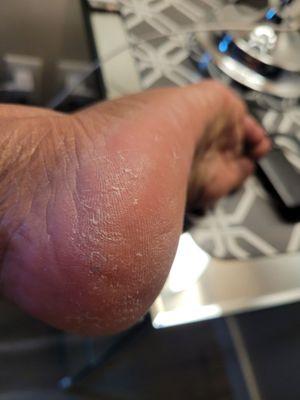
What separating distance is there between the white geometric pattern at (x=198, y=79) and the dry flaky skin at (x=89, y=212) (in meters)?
0.11

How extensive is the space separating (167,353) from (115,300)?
1.69 ft

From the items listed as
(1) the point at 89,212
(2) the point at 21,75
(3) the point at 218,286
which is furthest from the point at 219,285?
(2) the point at 21,75

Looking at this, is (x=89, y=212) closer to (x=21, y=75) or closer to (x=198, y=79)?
(x=198, y=79)

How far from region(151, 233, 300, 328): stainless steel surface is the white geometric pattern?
0.01m

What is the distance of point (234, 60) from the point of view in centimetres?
52

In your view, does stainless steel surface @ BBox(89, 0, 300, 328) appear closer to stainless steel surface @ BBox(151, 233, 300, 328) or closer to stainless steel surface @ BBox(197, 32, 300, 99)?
stainless steel surface @ BBox(151, 233, 300, 328)

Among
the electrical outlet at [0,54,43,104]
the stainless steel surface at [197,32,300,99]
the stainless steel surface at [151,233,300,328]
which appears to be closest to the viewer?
the stainless steel surface at [151,233,300,328]

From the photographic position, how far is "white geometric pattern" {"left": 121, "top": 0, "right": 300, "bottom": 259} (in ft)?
1.49

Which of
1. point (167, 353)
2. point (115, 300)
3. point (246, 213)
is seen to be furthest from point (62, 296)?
point (167, 353)

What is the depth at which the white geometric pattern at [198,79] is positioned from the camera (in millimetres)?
453

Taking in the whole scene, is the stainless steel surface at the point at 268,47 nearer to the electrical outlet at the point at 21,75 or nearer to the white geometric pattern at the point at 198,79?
the white geometric pattern at the point at 198,79

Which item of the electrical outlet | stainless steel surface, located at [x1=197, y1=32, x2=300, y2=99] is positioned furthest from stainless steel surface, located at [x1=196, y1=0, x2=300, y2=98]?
the electrical outlet

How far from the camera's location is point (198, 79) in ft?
1.77

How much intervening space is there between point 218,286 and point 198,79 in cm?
23
